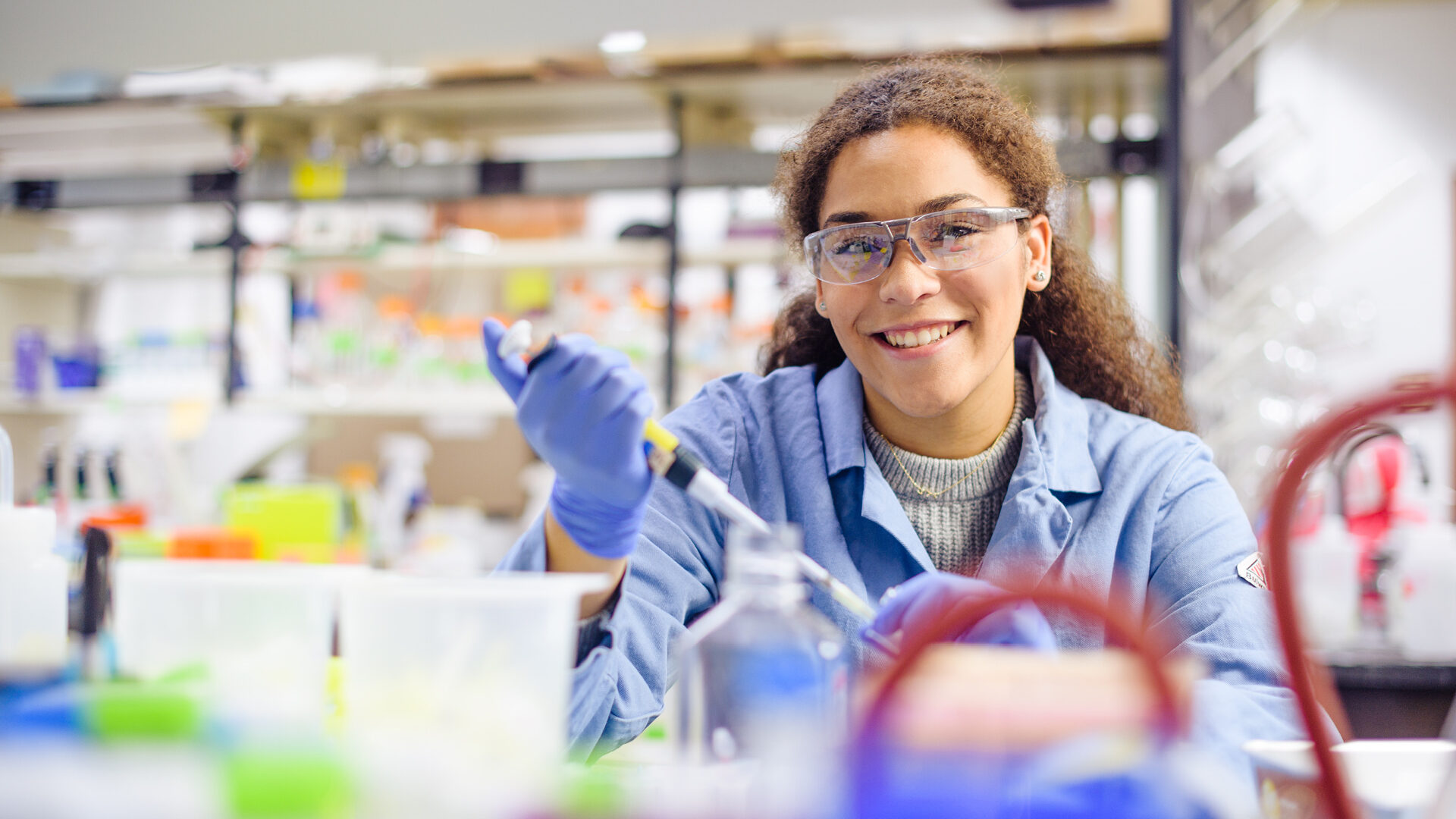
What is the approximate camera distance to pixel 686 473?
0.86 m

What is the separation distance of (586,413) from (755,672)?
1.21 feet

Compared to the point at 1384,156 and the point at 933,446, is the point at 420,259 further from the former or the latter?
the point at 1384,156

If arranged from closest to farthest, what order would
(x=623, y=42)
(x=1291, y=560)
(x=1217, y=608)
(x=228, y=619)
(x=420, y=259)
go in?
(x=1291, y=560), (x=228, y=619), (x=1217, y=608), (x=623, y=42), (x=420, y=259)

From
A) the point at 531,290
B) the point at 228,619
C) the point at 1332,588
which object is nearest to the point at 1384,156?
the point at 1332,588

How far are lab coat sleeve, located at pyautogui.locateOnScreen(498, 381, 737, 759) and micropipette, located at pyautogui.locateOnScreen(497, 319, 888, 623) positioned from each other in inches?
6.8

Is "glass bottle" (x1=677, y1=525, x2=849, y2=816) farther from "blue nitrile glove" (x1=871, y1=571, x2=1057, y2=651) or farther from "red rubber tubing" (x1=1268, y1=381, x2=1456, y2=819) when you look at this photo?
"red rubber tubing" (x1=1268, y1=381, x2=1456, y2=819)

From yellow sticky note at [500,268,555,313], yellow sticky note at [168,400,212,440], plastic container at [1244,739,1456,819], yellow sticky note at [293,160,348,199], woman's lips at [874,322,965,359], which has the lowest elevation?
plastic container at [1244,739,1456,819]

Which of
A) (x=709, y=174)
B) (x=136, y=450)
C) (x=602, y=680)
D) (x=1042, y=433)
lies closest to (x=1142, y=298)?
(x=709, y=174)

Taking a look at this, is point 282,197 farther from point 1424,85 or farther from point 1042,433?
point 1424,85

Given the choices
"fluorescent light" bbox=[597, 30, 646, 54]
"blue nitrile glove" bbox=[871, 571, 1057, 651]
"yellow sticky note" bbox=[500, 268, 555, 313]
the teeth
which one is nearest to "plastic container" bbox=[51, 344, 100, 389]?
"yellow sticky note" bbox=[500, 268, 555, 313]

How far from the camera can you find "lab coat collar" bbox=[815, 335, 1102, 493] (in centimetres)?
131

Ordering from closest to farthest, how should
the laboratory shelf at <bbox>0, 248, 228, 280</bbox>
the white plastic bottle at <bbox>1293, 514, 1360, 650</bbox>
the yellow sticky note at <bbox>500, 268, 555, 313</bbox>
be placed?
the white plastic bottle at <bbox>1293, 514, 1360, 650</bbox> < the yellow sticky note at <bbox>500, 268, 555, 313</bbox> < the laboratory shelf at <bbox>0, 248, 228, 280</bbox>

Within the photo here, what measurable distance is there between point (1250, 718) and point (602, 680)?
0.59 metres

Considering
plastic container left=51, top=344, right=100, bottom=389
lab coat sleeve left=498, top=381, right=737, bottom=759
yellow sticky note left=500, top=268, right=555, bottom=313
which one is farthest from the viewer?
plastic container left=51, top=344, right=100, bottom=389
